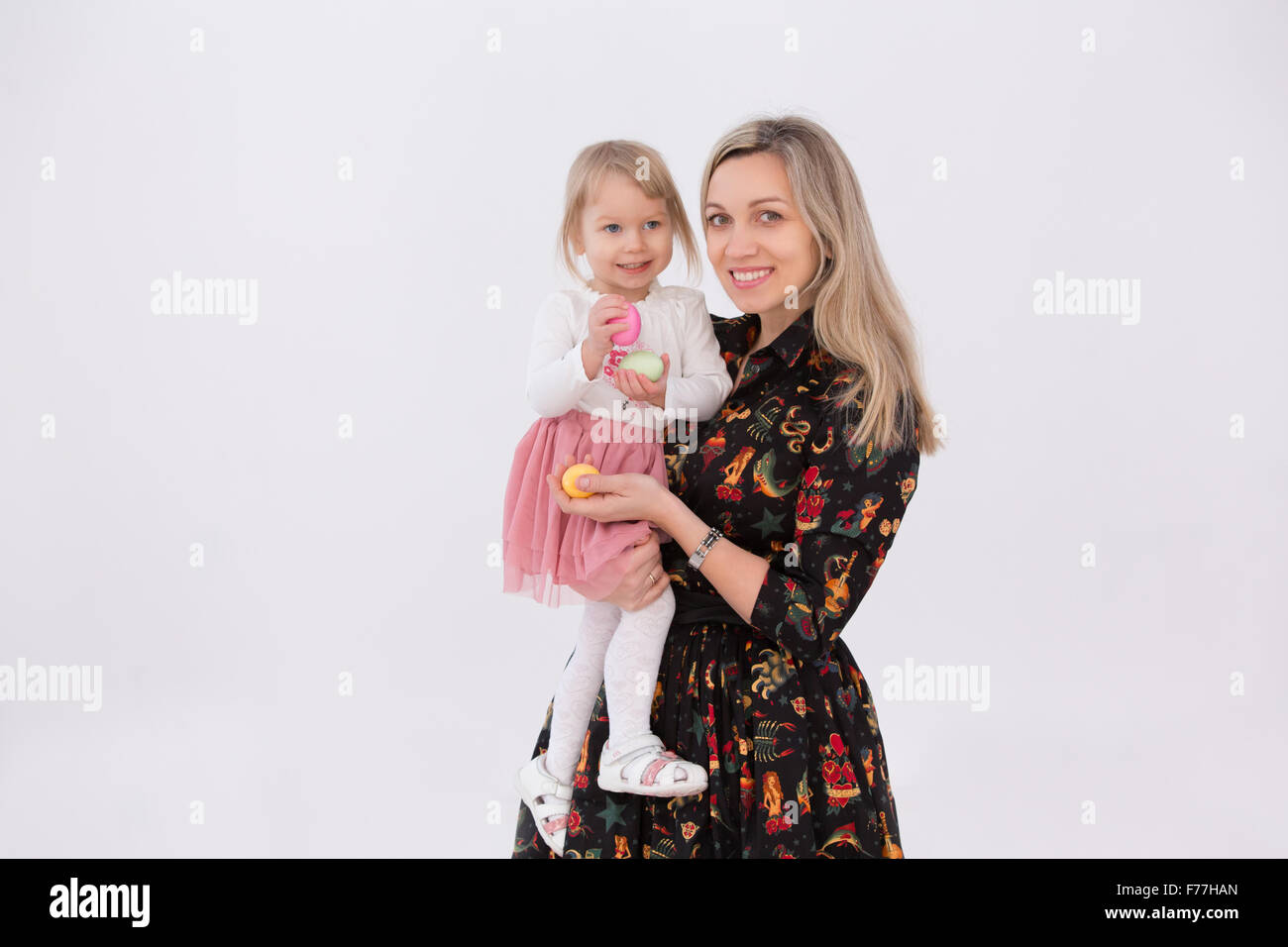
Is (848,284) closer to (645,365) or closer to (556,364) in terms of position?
(645,365)

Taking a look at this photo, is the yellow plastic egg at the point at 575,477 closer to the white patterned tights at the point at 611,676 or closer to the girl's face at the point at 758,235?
the white patterned tights at the point at 611,676

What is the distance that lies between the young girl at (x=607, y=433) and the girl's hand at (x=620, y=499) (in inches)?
1.6

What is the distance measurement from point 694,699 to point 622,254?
918 mm

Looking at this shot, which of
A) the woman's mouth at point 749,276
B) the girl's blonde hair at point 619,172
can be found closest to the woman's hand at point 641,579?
the woman's mouth at point 749,276

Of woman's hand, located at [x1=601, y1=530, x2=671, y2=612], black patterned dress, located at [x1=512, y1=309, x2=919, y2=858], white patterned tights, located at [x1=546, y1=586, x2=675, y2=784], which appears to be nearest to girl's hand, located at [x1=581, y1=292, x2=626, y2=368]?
black patterned dress, located at [x1=512, y1=309, x2=919, y2=858]

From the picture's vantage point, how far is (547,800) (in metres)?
2.42

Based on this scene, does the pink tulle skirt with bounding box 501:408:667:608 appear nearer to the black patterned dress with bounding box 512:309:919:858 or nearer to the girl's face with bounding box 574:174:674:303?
the black patterned dress with bounding box 512:309:919:858

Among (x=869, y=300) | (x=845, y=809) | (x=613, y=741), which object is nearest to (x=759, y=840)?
(x=845, y=809)

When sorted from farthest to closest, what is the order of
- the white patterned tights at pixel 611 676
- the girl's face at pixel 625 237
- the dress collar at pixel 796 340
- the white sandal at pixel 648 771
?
the girl's face at pixel 625 237 < the dress collar at pixel 796 340 < the white patterned tights at pixel 611 676 < the white sandal at pixel 648 771

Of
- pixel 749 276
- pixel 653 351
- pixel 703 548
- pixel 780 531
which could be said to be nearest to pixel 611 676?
pixel 703 548

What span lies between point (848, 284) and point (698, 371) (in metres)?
0.35

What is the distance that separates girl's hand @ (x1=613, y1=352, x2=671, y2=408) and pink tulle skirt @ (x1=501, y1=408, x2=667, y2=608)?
0.10m

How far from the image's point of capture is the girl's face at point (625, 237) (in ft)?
8.40

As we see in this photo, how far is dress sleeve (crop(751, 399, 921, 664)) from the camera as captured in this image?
2205 millimetres
